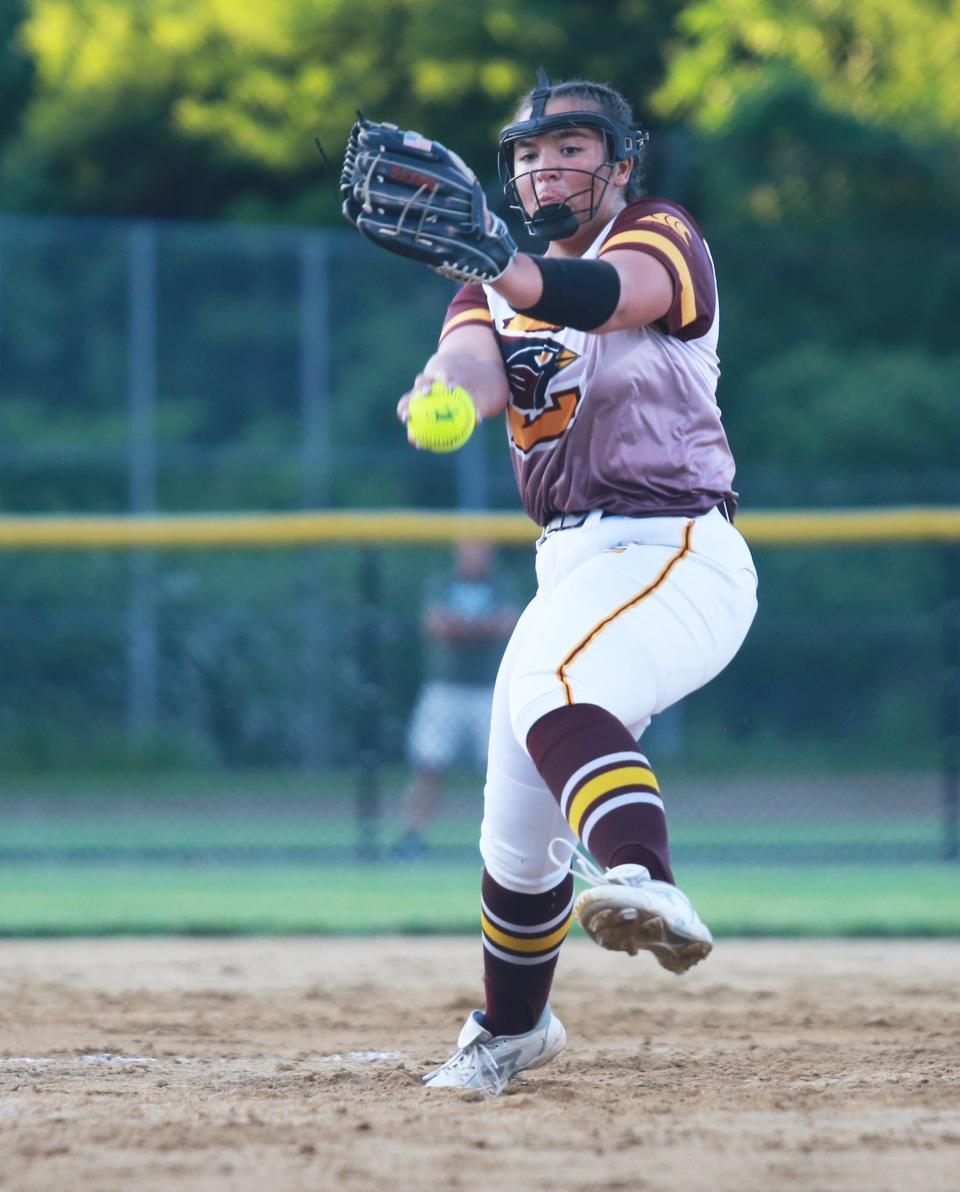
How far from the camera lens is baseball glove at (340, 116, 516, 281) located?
306 centimetres

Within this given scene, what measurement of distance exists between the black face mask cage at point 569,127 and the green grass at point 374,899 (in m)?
3.49

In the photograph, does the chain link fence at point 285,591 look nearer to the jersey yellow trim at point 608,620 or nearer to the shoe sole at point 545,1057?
the shoe sole at point 545,1057

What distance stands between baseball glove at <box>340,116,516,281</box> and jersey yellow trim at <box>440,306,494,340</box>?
529 millimetres

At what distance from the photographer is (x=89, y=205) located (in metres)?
19.1

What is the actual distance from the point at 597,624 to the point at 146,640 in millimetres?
9817

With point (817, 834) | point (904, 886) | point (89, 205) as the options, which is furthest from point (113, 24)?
point (904, 886)

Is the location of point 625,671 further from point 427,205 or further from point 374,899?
point 374,899

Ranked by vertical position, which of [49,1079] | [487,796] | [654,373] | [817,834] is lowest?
[817,834]

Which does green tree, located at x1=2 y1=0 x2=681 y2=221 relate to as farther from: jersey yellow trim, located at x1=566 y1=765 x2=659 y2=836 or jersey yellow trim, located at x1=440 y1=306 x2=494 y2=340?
jersey yellow trim, located at x1=566 y1=765 x2=659 y2=836

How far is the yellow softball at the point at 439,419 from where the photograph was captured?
3090 millimetres

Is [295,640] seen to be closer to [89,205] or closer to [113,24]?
[89,205]

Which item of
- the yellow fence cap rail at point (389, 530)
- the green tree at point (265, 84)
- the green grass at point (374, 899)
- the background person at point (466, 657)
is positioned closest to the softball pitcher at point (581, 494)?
the green grass at point (374, 899)

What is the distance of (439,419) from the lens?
3096mm

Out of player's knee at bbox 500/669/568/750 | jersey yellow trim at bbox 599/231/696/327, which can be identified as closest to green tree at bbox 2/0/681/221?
jersey yellow trim at bbox 599/231/696/327
